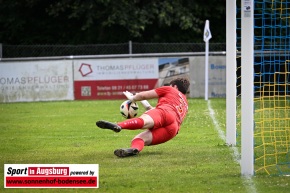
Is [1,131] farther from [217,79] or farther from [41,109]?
[217,79]

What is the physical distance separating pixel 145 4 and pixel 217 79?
794cm

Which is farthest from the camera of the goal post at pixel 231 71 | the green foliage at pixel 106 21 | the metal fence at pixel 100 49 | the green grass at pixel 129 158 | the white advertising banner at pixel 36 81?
the green foliage at pixel 106 21

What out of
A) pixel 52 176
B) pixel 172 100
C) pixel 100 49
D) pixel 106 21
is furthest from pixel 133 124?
pixel 106 21

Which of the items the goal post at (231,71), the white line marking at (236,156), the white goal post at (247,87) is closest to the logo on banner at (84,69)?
the white line marking at (236,156)

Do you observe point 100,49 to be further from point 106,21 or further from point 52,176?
point 52,176

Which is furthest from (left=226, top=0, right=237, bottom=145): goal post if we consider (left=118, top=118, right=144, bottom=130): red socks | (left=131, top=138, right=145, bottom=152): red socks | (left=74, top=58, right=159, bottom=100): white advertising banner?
(left=74, top=58, right=159, bottom=100): white advertising banner

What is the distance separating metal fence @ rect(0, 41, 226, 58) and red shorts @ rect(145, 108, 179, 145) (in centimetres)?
1895

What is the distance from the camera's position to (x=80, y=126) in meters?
19.8

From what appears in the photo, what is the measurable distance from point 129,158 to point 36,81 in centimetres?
1799

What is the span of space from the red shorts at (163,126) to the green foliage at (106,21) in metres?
22.5

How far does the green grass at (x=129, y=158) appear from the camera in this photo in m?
10.8

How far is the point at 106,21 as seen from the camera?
36.7 metres

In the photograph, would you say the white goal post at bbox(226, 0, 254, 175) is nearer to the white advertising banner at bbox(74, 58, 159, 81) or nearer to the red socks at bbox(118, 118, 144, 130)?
the red socks at bbox(118, 118, 144, 130)

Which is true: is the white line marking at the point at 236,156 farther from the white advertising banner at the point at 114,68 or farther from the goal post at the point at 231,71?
the white advertising banner at the point at 114,68
